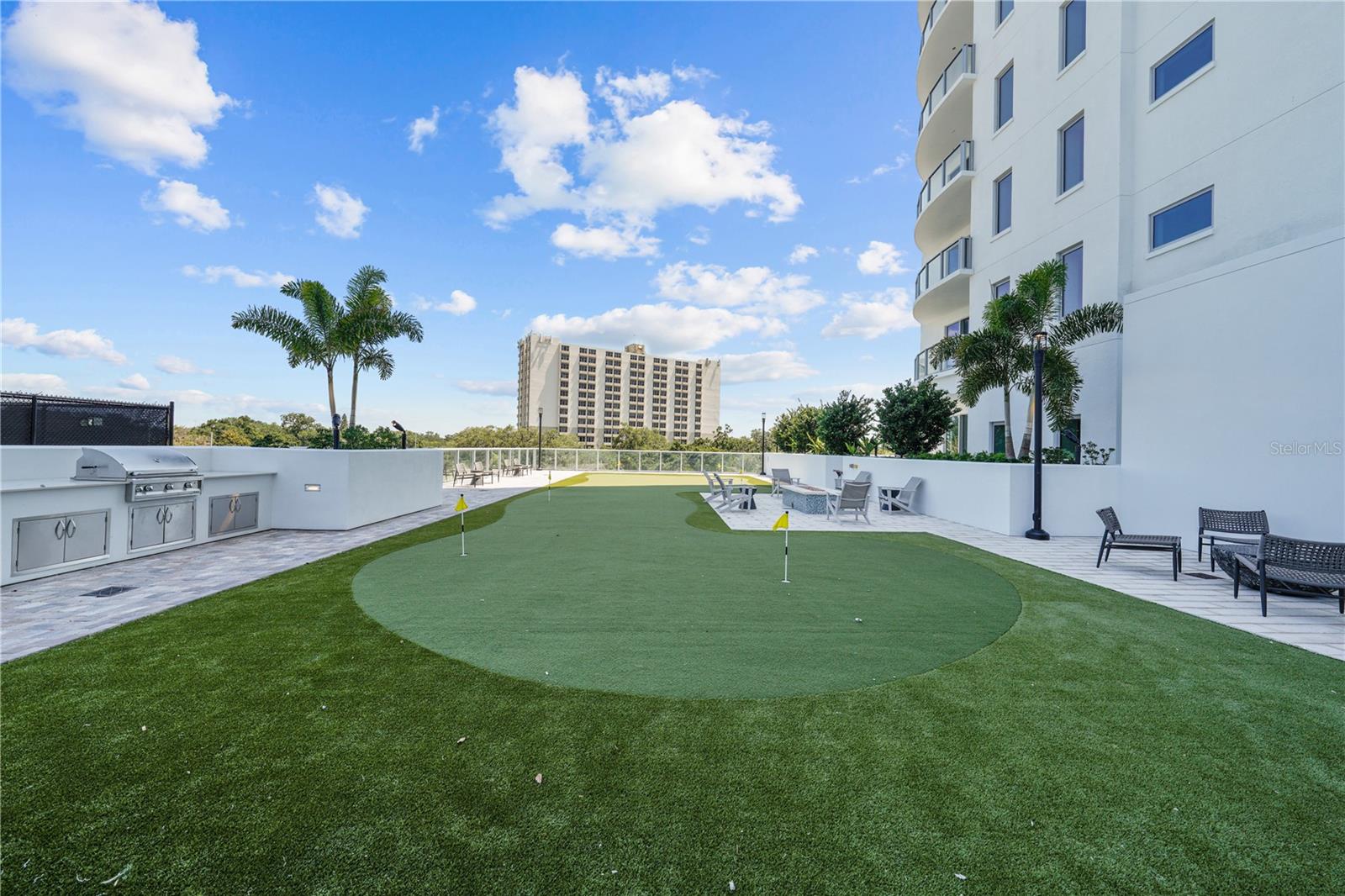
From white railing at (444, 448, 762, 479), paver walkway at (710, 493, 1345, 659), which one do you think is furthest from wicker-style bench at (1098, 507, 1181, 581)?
white railing at (444, 448, 762, 479)

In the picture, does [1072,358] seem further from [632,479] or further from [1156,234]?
[632,479]

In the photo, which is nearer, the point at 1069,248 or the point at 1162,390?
the point at 1162,390

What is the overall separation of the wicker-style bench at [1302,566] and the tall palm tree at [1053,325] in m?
6.15

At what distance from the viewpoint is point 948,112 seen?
20.3 metres

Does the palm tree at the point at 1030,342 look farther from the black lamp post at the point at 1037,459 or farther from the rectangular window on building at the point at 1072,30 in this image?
the rectangular window on building at the point at 1072,30

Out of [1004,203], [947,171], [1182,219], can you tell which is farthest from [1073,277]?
[947,171]

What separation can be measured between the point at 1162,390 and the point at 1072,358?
3.94m

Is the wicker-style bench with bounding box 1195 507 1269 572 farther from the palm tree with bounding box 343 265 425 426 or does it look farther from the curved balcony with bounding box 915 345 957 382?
the palm tree with bounding box 343 265 425 426

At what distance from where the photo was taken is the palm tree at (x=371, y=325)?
51.1ft

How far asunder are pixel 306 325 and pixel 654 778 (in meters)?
17.3

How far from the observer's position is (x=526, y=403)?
130 m

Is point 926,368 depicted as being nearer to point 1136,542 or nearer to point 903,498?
point 903,498

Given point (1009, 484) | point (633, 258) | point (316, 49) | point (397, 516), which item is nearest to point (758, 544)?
point (1009, 484)

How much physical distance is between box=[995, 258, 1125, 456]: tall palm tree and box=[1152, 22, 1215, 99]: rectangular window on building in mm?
4445
